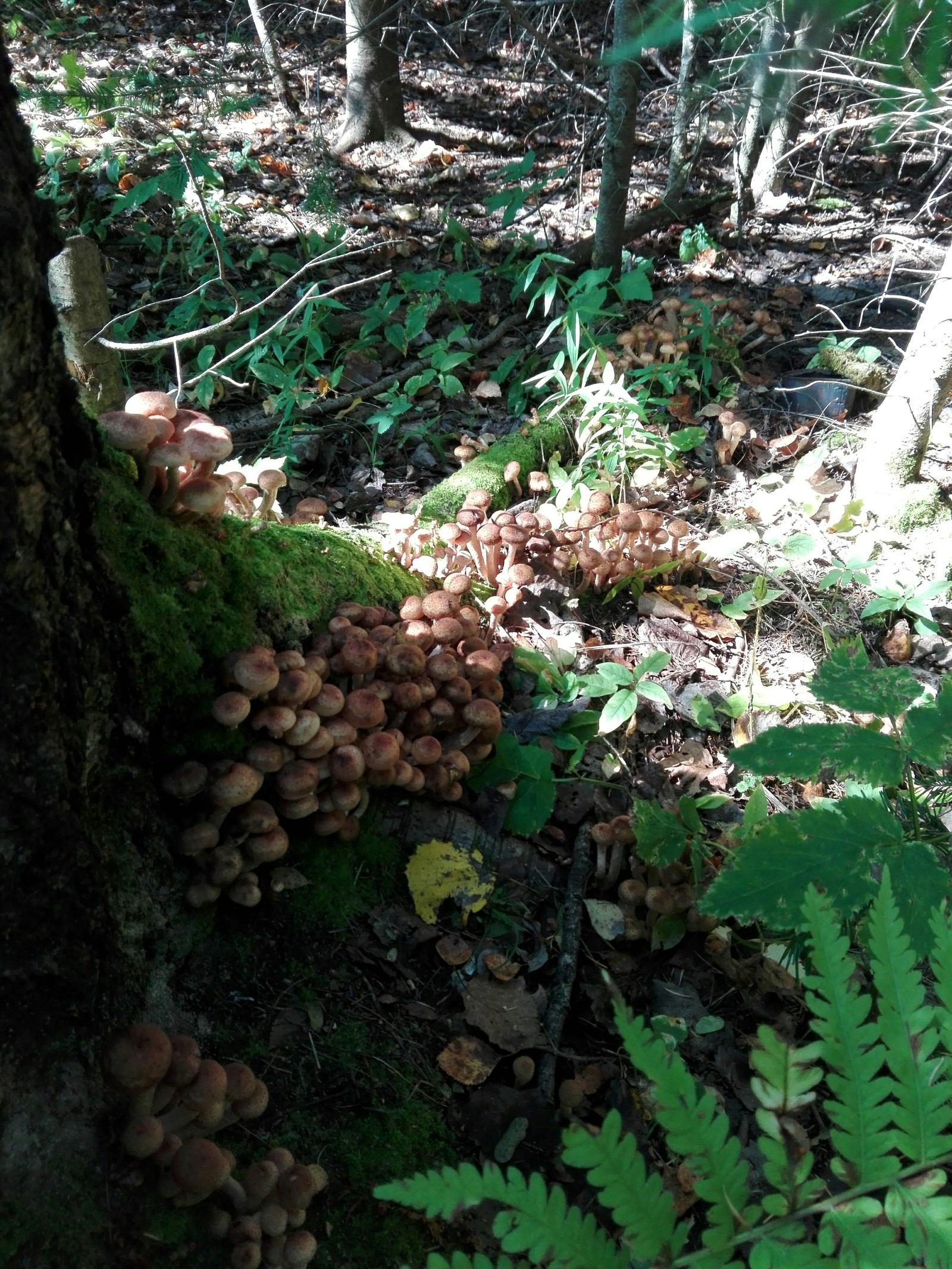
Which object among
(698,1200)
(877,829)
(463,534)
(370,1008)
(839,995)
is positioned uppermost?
(839,995)

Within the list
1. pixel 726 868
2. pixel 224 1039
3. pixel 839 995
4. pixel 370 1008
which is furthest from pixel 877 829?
pixel 224 1039

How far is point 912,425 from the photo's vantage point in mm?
5555

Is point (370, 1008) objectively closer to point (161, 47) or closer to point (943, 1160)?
point (943, 1160)

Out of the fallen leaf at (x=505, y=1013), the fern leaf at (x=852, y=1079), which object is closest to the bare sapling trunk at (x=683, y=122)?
the fallen leaf at (x=505, y=1013)

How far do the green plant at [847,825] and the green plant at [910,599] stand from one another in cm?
192

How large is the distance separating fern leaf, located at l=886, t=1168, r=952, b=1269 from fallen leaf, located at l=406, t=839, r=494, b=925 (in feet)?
6.22

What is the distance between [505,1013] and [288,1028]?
2.42 ft

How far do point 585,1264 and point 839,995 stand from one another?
630mm

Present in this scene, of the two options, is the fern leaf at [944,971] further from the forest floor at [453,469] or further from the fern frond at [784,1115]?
the forest floor at [453,469]

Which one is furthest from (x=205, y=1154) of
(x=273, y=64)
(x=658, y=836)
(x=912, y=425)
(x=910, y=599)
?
(x=273, y=64)

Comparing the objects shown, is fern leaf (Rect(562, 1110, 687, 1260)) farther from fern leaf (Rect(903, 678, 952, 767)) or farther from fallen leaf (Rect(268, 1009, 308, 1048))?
fern leaf (Rect(903, 678, 952, 767))

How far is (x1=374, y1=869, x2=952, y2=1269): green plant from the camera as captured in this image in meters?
1.39

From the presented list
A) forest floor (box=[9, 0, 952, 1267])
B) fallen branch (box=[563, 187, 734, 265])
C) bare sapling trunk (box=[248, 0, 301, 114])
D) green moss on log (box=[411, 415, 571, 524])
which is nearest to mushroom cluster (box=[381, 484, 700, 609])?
forest floor (box=[9, 0, 952, 1267])

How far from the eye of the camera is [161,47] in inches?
455
